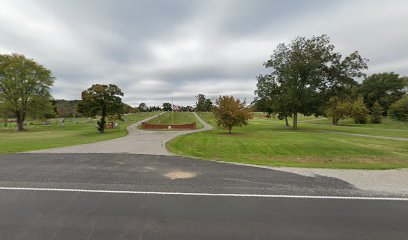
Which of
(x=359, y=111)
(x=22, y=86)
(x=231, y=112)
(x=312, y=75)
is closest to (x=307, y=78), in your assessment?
(x=312, y=75)

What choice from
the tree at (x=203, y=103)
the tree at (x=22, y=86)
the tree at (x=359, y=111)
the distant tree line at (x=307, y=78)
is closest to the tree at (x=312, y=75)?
the distant tree line at (x=307, y=78)

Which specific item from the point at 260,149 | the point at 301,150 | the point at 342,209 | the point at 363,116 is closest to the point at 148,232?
the point at 342,209

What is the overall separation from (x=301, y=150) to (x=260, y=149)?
270 centimetres

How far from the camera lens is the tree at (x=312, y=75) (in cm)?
3284

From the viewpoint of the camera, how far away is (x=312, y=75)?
108 feet

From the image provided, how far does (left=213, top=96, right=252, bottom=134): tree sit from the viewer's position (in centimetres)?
2514

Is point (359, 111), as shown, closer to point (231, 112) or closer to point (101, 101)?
point (231, 112)

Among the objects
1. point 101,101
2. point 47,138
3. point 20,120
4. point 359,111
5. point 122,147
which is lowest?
point 47,138

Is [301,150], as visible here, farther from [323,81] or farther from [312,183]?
[323,81]

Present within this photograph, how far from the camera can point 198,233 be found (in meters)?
3.94

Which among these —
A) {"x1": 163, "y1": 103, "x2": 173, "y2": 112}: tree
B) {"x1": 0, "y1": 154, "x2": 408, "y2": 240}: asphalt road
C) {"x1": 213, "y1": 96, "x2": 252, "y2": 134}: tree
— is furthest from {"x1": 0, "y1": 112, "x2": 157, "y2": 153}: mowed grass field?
{"x1": 163, "y1": 103, "x2": 173, "y2": 112}: tree

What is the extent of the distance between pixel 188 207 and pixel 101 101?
2796 centimetres

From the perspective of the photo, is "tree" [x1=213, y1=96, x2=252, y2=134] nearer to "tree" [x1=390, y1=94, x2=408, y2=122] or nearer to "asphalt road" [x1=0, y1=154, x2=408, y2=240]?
"tree" [x1=390, y1=94, x2=408, y2=122]

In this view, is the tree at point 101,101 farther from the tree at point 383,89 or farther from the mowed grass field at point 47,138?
the tree at point 383,89
